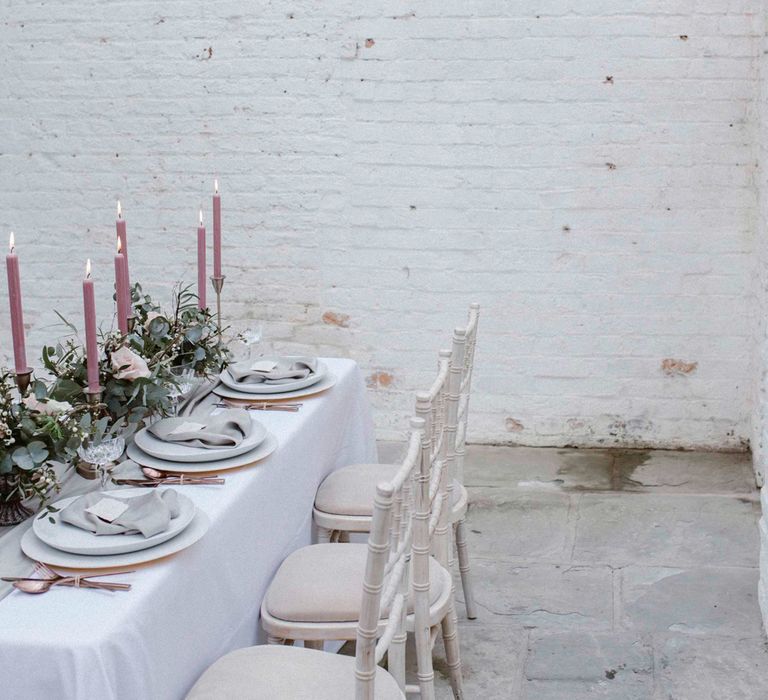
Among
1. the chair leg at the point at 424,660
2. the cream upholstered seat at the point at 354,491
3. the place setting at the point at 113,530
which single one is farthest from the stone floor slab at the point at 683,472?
the place setting at the point at 113,530

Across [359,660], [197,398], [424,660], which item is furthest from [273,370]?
[359,660]

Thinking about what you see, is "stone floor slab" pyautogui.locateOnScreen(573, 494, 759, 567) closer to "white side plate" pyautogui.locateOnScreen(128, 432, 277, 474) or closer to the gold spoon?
"white side plate" pyautogui.locateOnScreen(128, 432, 277, 474)

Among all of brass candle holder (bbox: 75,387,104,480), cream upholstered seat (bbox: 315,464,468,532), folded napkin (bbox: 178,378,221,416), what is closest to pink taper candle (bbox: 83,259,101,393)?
brass candle holder (bbox: 75,387,104,480)

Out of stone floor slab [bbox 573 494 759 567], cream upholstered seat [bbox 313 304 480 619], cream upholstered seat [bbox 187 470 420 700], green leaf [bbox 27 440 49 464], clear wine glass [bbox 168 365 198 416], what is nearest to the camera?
cream upholstered seat [bbox 187 470 420 700]

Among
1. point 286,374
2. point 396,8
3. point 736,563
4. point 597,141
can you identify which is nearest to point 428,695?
point 286,374

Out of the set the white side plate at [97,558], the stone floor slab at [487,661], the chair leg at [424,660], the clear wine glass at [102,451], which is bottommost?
the stone floor slab at [487,661]

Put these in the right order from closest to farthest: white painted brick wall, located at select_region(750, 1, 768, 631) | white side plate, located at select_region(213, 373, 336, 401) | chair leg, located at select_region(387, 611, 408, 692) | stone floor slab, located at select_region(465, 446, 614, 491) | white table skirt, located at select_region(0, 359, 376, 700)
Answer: white table skirt, located at select_region(0, 359, 376, 700) < chair leg, located at select_region(387, 611, 408, 692) < white side plate, located at select_region(213, 373, 336, 401) < white painted brick wall, located at select_region(750, 1, 768, 631) < stone floor slab, located at select_region(465, 446, 614, 491)

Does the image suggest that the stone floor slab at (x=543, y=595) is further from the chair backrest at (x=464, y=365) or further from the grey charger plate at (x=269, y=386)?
the grey charger plate at (x=269, y=386)

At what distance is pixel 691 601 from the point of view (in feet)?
9.64

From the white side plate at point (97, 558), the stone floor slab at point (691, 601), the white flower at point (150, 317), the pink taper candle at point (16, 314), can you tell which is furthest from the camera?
the stone floor slab at point (691, 601)

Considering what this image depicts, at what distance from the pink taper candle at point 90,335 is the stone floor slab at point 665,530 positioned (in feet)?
5.71

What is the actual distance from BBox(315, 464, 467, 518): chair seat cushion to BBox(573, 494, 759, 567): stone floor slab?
0.75 m

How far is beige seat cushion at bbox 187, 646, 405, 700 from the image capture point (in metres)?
1.70

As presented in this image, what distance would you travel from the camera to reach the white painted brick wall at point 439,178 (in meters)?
3.97
